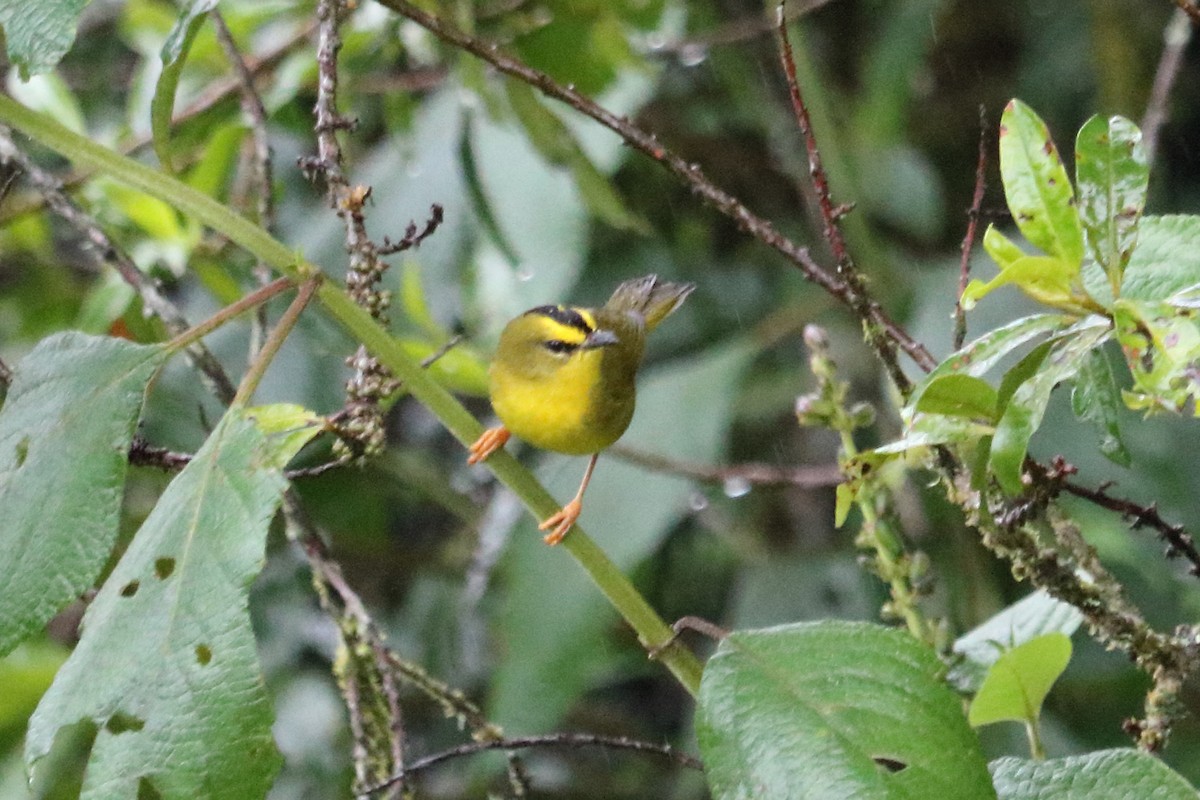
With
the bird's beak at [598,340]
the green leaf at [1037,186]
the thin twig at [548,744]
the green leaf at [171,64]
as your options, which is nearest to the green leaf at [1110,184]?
the green leaf at [1037,186]

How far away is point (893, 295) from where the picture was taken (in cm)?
188

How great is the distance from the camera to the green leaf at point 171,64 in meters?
0.76

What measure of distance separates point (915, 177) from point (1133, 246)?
63.0 inches

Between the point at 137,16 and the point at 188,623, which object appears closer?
the point at 188,623

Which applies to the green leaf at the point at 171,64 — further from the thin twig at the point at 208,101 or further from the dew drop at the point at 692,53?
the dew drop at the point at 692,53

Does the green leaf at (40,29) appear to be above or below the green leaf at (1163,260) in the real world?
above

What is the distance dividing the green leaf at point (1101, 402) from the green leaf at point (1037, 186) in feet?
0.17

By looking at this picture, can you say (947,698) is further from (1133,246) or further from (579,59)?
(579,59)

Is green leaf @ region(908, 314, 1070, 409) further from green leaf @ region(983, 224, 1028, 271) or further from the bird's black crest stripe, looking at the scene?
the bird's black crest stripe

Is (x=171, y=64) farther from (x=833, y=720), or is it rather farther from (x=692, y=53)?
(x=692, y=53)

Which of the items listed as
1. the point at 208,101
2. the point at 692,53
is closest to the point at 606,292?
the point at 692,53

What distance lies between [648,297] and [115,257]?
Result: 31.4 inches

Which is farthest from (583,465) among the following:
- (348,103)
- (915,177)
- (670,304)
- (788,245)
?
(788,245)

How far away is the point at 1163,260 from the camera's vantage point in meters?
0.64
